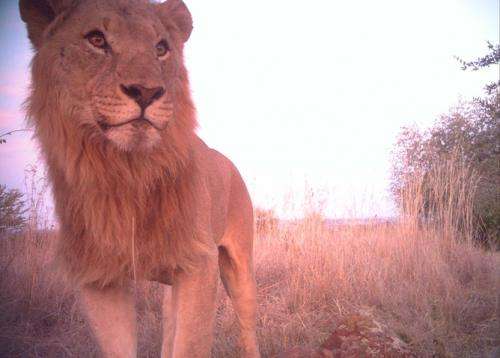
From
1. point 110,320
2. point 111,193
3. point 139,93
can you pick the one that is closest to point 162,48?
point 139,93

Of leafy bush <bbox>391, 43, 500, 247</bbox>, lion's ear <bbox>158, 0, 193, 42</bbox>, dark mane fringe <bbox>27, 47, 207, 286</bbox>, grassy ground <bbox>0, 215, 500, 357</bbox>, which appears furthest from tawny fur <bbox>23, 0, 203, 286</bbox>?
leafy bush <bbox>391, 43, 500, 247</bbox>

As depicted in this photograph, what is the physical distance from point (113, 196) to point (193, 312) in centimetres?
79

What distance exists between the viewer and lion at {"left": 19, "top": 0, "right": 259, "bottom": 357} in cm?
225

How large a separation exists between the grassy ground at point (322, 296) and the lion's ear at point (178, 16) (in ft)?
5.78

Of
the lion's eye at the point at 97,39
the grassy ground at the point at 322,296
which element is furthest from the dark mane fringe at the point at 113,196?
the grassy ground at the point at 322,296

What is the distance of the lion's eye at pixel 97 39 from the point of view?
93.2 inches

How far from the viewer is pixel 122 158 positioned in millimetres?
2459

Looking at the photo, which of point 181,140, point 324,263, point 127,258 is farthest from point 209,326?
point 324,263

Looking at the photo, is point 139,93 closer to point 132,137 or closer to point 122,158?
point 132,137

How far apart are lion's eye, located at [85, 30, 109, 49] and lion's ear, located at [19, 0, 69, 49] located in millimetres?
290

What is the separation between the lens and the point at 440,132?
1636 cm

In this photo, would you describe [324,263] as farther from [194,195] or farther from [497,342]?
[194,195]

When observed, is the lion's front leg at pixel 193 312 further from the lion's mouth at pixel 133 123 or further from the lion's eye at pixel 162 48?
the lion's eye at pixel 162 48

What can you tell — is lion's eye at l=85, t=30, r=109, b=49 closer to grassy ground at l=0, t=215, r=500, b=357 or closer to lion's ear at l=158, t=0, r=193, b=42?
lion's ear at l=158, t=0, r=193, b=42
